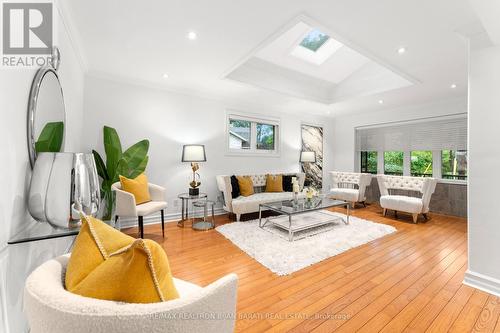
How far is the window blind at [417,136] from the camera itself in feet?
14.8

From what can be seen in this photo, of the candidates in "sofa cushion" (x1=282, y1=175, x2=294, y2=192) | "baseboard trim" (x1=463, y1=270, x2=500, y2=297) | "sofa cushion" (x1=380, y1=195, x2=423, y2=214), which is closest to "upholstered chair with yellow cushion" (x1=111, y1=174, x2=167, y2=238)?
"sofa cushion" (x1=282, y1=175, x2=294, y2=192)

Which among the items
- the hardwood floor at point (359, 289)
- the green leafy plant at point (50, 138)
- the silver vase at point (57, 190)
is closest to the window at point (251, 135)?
the hardwood floor at point (359, 289)

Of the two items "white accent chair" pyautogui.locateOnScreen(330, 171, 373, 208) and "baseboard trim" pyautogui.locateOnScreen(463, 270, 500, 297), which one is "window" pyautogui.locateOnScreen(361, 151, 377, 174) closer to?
"white accent chair" pyautogui.locateOnScreen(330, 171, 373, 208)

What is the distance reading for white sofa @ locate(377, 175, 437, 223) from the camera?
3984 millimetres

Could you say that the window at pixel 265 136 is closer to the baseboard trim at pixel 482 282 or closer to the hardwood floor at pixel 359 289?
the hardwood floor at pixel 359 289

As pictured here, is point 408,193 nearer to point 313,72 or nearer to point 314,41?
point 313,72

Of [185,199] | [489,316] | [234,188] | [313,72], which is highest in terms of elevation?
[313,72]

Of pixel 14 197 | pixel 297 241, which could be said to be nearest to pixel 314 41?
A: pixel 297 241

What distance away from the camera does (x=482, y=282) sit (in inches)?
77.3

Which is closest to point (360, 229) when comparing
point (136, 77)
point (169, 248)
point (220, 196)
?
point (220, 196)

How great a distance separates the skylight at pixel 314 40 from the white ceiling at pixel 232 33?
1.28 metres

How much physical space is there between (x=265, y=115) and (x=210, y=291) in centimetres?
486

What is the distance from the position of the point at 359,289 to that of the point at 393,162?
4.68m

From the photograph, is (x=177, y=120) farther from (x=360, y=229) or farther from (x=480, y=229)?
(x=480, y=229)
